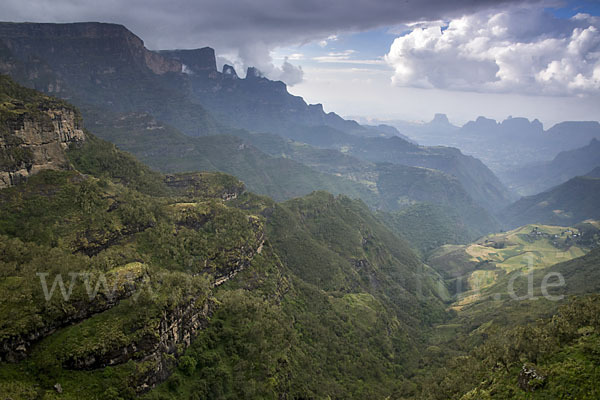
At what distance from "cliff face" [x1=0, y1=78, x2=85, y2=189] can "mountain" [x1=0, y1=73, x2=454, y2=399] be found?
31 cm

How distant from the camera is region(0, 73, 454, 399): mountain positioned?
37.7 metres

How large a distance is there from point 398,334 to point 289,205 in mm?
72314

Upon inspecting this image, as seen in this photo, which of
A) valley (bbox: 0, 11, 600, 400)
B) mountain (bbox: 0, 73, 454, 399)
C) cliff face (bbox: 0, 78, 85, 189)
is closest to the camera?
mountain (bbox: 0, 73, 454, 399)

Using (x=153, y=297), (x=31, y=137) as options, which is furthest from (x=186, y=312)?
(x=31, y=137)

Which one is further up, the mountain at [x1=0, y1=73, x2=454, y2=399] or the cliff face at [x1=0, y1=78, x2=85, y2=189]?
the cliff face at [x1=0, y1=78, x2=85, y2=189]

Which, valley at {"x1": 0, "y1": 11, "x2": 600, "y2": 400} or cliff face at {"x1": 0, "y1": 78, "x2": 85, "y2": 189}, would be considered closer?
valley at {"x1": 0, "y1": 11, "x2": 600, "y2": 400}

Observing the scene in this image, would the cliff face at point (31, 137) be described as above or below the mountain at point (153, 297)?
above

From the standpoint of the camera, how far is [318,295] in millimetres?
100438

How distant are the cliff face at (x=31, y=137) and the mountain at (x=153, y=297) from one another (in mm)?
311

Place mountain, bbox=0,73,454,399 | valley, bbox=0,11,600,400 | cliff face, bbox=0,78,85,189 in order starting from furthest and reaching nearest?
cliff face, bbox=0,78,85,189 < valley, bbox=0,11,600,400 < mountain, bbox=0,73,454,399

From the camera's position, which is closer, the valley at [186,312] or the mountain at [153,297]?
the mountain at [153,297]

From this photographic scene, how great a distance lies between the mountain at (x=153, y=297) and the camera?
124 ft

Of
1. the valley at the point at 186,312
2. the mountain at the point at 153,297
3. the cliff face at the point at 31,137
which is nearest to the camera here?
the mountain at the point at 153,297

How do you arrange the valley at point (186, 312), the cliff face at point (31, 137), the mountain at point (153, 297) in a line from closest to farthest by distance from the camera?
the mountain at point (153, 297)
the valley at point (186, 312)
the cliff face at point (31, 137)
